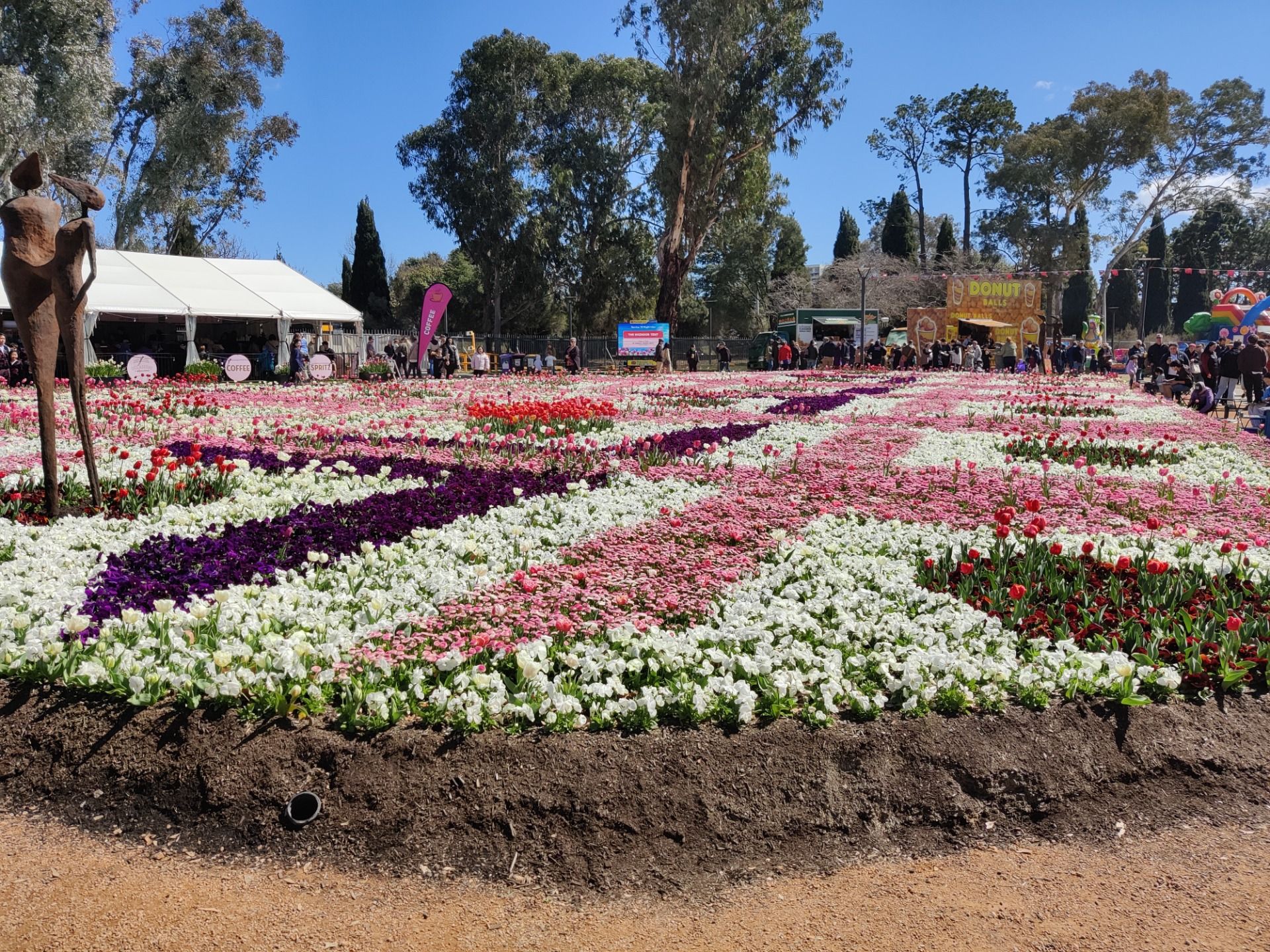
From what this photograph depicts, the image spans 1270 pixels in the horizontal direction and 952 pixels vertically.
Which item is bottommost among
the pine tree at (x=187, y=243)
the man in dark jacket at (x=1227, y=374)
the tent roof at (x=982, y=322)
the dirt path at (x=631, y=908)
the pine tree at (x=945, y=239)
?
the dirt path at (x=631, y=908)

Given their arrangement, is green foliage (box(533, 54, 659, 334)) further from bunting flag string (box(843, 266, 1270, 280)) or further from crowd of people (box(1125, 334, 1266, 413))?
crowd of people (box(1125, 334, 1266, 413))

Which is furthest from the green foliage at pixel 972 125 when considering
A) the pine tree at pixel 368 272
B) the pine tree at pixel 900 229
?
the pine tree at pixel 368 272

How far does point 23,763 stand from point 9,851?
482 mm

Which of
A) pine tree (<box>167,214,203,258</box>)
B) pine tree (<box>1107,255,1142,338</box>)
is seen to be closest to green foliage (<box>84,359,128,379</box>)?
pine tree (<box>167,214,203,258</box>)

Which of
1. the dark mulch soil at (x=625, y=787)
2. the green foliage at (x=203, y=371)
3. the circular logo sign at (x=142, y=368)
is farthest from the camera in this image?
the green foliage at (x=203, y=371)

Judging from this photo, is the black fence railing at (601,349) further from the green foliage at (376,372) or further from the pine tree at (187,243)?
the pine tree at (187,243)

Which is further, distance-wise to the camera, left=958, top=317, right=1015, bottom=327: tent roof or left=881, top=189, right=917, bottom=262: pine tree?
left=881, top=189, right=917, bottom=262: pine tree

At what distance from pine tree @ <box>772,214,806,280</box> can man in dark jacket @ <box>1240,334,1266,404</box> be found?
153 ft

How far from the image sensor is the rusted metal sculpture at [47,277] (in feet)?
18.8

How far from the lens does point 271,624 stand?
13.8 ft

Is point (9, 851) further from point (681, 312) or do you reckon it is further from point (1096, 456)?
point (681, 312)

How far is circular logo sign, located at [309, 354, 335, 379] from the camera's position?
2619 centimetres

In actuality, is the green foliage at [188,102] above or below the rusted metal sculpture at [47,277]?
above

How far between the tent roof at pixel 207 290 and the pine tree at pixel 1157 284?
65.3m
